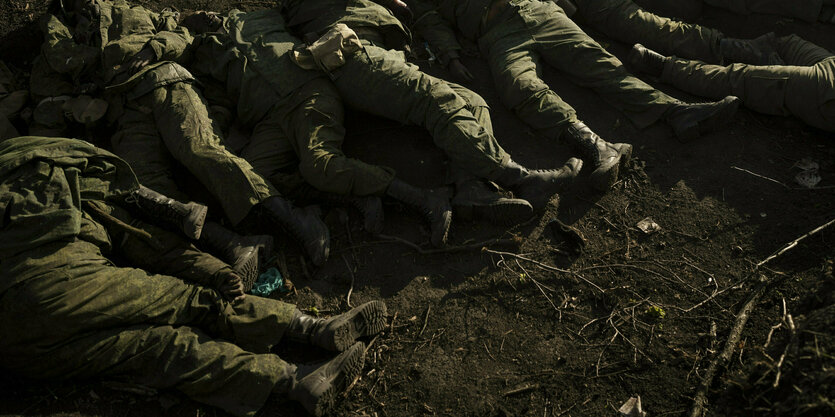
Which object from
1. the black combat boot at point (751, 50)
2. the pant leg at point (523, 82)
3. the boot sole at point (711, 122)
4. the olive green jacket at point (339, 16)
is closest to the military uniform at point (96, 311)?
the olive green jacket at point (339, 16)

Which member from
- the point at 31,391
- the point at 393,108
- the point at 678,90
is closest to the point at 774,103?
the point at 678,90

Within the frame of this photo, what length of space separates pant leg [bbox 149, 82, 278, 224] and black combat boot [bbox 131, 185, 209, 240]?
0.24 metres

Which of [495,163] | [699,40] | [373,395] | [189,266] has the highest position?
[699,40]

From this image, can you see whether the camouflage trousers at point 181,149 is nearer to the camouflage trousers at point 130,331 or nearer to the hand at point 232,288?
the hand at point 232,288

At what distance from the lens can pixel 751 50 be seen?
523 cm

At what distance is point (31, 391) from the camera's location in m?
3.51

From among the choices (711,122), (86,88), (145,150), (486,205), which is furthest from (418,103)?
(86,88)

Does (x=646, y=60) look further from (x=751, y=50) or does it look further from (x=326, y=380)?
(x=326, y=380)

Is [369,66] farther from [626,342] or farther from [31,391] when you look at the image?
[31,391]

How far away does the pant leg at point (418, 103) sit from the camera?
432cm

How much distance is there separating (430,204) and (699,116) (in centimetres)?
236

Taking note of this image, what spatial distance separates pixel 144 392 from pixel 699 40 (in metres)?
5.33

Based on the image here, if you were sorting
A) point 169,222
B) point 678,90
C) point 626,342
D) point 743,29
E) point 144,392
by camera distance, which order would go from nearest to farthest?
point 144,392
point 626,342
point 169,222
point 678,90
point 743,29

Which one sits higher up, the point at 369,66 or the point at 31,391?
the point at 369,66
